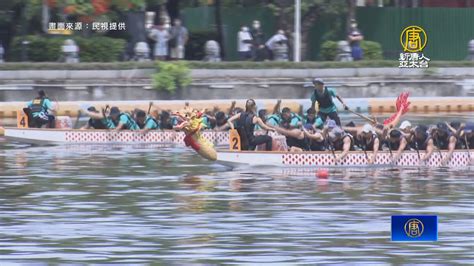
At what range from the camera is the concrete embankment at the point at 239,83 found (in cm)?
5291

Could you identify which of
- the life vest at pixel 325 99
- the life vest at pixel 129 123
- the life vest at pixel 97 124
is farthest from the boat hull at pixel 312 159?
the life vest at pixel 97 124

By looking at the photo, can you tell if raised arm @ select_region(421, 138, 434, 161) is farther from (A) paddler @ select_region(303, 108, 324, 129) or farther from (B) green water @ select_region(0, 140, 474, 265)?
(A) paddler @ select_region(303, 108, 324, 129)

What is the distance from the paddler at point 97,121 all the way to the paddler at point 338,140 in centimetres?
898

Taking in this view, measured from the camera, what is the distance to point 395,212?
96.4 feet

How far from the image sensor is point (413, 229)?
80.6 ft

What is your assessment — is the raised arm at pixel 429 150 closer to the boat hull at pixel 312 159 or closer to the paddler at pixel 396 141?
the boat hull at pixel 312 159

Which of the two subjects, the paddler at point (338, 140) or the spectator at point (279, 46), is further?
the spectator at point (279, 46)

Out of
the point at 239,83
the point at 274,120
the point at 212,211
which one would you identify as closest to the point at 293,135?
the point at 274,120

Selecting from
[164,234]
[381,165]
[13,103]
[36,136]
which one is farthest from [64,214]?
[13,103]

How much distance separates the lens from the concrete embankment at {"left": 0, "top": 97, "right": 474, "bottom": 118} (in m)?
51.3

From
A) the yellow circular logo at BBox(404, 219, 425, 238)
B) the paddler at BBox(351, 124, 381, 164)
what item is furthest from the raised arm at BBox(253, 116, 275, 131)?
the yellow circular logo at BBox(404, 219, 425, 238)

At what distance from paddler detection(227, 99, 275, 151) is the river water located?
0.64m

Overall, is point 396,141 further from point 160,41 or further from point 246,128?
point 160,41

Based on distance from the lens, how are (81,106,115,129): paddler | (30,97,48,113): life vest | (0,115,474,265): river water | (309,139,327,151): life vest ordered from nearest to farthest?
(0,115,474,265): river water, (309,139,327,151): life vest, (81,106,115,129): paddler, (30,97,48,113): life vest
